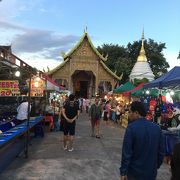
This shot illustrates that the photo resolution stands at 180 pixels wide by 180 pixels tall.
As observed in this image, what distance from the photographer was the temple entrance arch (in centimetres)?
4662

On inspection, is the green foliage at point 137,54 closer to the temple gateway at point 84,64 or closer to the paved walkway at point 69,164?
the temple gateway at point 84,64

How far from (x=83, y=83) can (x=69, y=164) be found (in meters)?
40.6

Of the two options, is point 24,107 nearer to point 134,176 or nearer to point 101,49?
point 134,176

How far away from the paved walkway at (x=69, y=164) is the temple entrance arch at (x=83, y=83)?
34.7m

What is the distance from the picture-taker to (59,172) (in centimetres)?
773

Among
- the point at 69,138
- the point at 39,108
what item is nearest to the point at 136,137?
the point at 69,138

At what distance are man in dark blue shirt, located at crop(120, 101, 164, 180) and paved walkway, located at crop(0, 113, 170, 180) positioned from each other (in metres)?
3.31

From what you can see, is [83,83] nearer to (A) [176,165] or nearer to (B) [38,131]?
(B) [38,131]

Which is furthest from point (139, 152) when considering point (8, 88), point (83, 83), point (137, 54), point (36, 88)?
point (137, 54)

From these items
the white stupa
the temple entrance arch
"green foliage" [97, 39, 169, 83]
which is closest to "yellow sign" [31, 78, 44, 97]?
the white stupa

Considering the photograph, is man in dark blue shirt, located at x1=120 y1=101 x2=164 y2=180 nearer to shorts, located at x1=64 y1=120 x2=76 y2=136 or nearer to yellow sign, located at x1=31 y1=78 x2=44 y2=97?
shorts, located at x1=64 y1=120 x2=76 y2=136

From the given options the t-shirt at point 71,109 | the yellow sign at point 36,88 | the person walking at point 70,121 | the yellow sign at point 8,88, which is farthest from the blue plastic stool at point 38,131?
the t-shirt at point 71,109

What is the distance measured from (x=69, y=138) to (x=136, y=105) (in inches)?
253

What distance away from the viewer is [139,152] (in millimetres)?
4219
